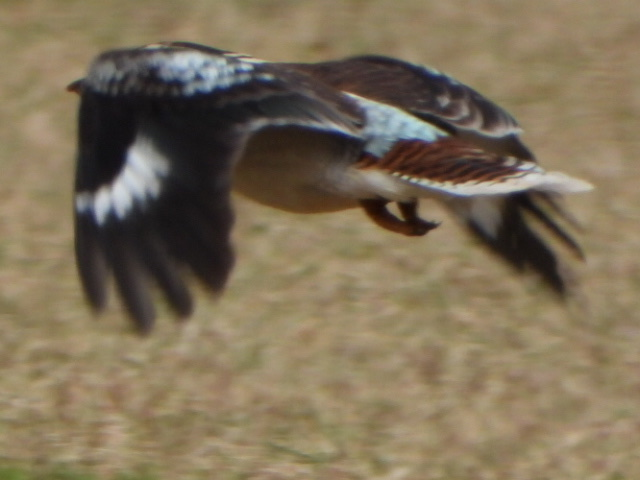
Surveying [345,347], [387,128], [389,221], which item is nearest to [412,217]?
[389,221]

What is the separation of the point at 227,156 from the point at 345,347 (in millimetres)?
2421

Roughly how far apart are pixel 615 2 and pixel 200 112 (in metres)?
5.29

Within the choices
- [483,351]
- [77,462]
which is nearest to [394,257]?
[483,351]

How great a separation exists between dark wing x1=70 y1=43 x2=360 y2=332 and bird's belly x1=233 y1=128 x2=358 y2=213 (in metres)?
0.27

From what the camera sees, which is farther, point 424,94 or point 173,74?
point 424,94

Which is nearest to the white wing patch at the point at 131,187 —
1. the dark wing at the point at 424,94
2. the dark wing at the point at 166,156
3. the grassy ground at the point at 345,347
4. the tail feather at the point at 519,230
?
the dark wing at the point at 166,156

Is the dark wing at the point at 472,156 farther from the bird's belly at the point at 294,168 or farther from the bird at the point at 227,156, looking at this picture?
the bird's belly at the point at 294,168

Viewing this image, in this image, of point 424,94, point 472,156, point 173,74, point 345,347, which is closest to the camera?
point 173,74

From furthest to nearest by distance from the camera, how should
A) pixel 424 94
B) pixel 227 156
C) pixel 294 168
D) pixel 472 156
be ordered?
pixel 424 94 → pixel 294 168 → pixel 472 156 → pixel 227 156

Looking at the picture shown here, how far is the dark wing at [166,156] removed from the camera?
349 centimetres

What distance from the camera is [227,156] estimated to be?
11.7 ft

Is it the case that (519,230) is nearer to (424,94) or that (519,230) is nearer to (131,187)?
(424,94)

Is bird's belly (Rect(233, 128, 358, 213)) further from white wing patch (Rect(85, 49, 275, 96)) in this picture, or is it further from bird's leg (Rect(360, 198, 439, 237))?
white wing patch (Rect(85, 49, 275, 96))

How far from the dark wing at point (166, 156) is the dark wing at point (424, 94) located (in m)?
0.56
